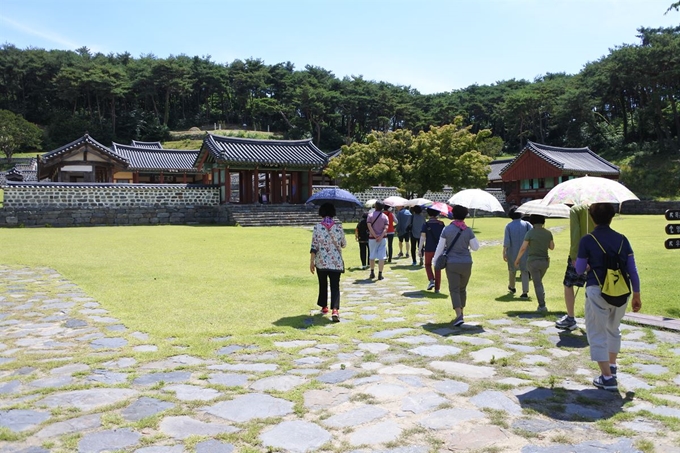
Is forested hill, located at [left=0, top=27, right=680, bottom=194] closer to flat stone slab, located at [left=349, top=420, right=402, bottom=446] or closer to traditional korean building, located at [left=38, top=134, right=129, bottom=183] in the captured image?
traditional korean building, located at [left=38, top=134, right=129, bottom=183]

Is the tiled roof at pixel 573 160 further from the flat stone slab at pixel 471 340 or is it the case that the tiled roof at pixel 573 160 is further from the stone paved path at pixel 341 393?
the flat stone slab at pixel 471 340

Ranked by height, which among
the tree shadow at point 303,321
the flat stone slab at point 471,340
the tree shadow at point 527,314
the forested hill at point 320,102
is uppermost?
the forested hill at point 320,102

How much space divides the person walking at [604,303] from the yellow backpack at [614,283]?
3 cm

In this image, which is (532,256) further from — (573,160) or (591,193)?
(573,160)

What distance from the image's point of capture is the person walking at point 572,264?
653 cm

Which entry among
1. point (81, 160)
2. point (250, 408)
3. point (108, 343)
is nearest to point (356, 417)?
point (250, 408)

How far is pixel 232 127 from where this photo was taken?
76.2m

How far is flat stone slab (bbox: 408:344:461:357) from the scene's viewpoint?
553 centimetres

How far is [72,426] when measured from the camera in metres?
3.58

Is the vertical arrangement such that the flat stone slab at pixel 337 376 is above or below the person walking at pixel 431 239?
below

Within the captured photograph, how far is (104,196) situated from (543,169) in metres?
31.9

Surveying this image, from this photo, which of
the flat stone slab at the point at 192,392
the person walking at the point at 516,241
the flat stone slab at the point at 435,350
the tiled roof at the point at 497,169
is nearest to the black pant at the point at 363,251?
the person walking at the point at 516,241

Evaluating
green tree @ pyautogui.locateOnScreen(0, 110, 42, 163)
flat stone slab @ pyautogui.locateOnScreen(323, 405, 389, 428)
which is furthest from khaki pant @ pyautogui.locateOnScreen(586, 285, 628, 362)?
green tree @ pyautogui.locateOnScreen(0, 110, 42, 163)

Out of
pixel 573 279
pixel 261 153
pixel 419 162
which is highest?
pixel 261 153
